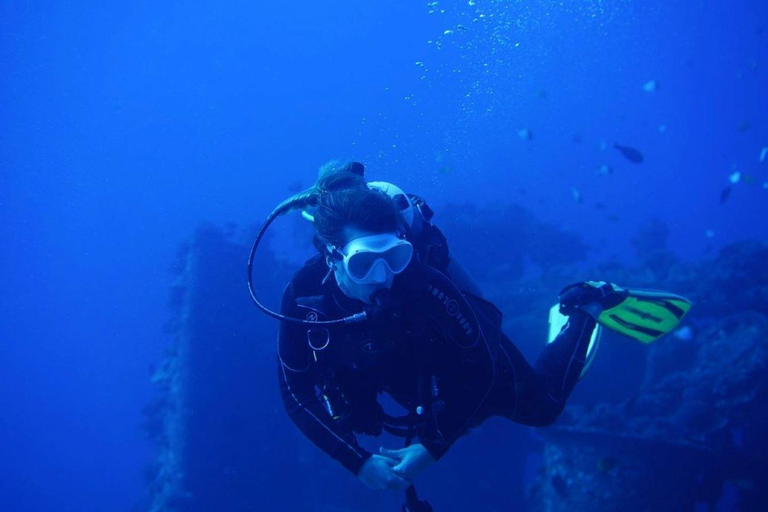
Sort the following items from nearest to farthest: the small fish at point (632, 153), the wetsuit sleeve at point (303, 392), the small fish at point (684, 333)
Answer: the wetsuit sleeve at point (303, 392)
the small fish at point (684, 333)
the small fish at point (632, 153)

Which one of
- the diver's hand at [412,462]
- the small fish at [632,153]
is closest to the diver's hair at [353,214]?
the diver's hand at [412,462]

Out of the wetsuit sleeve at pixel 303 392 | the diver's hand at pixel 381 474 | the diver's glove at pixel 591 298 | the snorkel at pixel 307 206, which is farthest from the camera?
the diver's glove at pixel 591 298

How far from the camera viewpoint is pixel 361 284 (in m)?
2.96

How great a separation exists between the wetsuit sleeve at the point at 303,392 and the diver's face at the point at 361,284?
1.54 feet

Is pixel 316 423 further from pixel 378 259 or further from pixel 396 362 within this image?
pixel 378 259

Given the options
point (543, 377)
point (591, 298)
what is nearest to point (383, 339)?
point (543, 377)

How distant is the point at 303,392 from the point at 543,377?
220 centimetres

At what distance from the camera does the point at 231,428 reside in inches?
502

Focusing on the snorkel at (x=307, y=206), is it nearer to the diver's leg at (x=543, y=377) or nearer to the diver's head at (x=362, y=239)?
the diver's head at (x=362, y=239)

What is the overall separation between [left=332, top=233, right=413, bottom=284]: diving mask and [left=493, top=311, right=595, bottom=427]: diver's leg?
1.39 meters

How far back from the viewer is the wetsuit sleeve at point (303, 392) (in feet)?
10.3

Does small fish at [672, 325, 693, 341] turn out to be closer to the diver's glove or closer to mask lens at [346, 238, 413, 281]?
the diver's glove

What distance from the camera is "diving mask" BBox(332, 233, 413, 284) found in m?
2.87

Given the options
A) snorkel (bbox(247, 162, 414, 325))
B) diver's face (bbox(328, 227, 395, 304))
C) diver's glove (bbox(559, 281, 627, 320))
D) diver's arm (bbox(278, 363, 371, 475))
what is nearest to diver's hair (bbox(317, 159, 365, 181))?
snorkel (bbox(247, 162, 414, 325))
